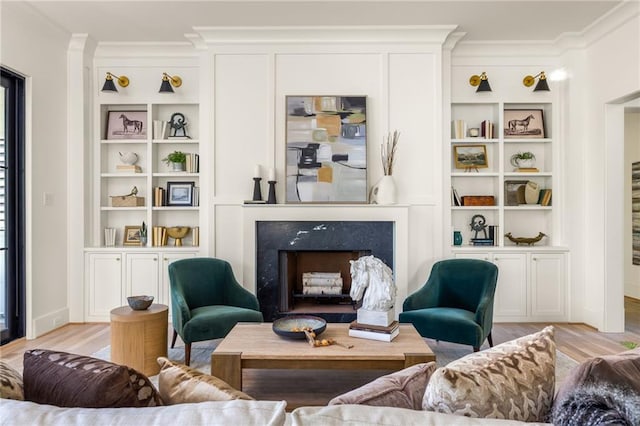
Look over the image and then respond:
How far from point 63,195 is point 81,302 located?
114cm

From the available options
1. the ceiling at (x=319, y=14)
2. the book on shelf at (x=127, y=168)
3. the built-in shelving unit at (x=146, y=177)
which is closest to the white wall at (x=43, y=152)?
the ceiling at (x=319, y=14)

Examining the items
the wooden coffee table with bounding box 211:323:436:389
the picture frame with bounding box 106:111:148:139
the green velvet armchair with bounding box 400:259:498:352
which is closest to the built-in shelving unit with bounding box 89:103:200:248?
the picture frame with bounding box 106:111:148:139

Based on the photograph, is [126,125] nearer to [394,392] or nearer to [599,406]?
[394,392]

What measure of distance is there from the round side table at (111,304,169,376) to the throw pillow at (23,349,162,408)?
196cm

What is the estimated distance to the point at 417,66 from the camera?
13.8ft

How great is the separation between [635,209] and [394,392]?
623cm

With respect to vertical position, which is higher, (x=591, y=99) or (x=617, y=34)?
(x=617, y=34)

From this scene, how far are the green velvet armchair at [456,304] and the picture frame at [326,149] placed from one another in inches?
44.1

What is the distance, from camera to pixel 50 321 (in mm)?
4027

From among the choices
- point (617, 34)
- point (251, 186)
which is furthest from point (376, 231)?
point (617, 34)

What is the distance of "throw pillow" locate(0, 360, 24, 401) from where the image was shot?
0.99 meters

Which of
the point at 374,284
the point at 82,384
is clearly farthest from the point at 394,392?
the point at 374,284

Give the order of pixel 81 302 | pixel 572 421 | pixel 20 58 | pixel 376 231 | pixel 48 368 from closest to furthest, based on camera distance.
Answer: pixel 572 421, pixel 48 368, pixel 20 58, pixel 376 231, pixel 81 302

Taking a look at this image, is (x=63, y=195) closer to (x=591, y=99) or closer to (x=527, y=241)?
(x=527, y=241)
